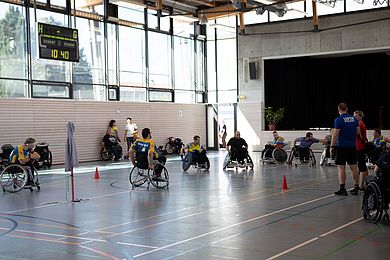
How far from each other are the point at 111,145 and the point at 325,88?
10.7 metres

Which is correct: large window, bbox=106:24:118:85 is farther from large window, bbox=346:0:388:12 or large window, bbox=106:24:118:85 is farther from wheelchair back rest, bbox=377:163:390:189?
wheelchair back rest, bbox=377:163:390:189

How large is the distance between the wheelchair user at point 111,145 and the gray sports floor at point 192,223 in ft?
26.7

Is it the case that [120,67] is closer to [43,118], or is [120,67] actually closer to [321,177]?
[43,118]

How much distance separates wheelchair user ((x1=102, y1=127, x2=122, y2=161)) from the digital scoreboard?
562cm

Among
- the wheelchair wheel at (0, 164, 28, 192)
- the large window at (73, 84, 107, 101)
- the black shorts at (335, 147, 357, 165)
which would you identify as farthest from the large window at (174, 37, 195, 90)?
the black shorts at (335, 147, 357, 165)

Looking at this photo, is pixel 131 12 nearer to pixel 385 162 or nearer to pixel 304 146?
pixel 304 146

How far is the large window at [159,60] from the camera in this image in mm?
22766

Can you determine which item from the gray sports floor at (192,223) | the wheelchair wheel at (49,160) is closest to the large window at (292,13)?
the wheelchair wheel at (49,160)

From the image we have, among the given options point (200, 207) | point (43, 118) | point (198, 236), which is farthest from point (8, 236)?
point (43, 118)

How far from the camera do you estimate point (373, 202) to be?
645 centimetres

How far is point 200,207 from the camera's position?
8.22 meters

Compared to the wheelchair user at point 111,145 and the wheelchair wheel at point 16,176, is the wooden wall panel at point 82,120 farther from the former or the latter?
the wheelchair wheel at point 16,176

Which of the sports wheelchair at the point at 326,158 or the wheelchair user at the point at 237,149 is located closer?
the wheelchair user at the point at 237,149

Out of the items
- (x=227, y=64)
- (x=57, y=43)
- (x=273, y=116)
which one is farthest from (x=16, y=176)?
(x=227, y=64)
